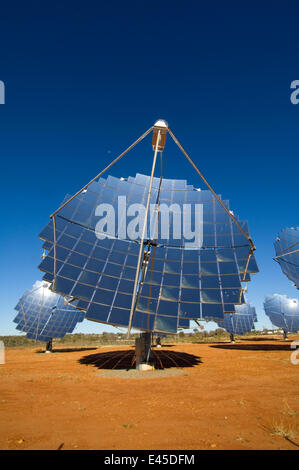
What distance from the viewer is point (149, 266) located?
1866 cm

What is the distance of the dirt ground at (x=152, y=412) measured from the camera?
646 centimetres

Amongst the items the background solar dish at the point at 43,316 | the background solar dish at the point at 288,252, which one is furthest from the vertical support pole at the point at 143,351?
the background solar dish at the point at 43,316

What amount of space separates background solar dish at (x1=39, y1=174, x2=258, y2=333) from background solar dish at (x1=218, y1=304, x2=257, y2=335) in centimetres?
2774

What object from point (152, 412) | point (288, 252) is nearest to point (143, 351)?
point (152, 412)

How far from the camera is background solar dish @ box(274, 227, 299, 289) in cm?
2828

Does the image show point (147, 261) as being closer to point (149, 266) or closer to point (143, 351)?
point (149, 266)

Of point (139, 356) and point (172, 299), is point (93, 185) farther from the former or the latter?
point (139, 356)

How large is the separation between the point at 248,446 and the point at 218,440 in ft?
2.33

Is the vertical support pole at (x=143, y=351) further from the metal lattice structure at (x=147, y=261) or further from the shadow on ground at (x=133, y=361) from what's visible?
the metal lattice structure at (x=147, y=261)

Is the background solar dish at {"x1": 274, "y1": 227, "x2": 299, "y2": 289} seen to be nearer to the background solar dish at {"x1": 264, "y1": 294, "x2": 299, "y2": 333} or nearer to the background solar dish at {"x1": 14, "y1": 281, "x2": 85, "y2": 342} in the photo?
the background solar dish at {"x1": 264, "y1": 294, "x2": 299, "y2": 333}

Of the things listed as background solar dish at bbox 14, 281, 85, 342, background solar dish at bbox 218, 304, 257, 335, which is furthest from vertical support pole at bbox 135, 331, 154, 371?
background solar dish at bbox 218, 304, 257, 335

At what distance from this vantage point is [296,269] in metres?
29.0

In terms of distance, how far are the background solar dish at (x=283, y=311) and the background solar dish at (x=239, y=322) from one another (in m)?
3.43

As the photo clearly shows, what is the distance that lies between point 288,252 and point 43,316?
30.4 metres
